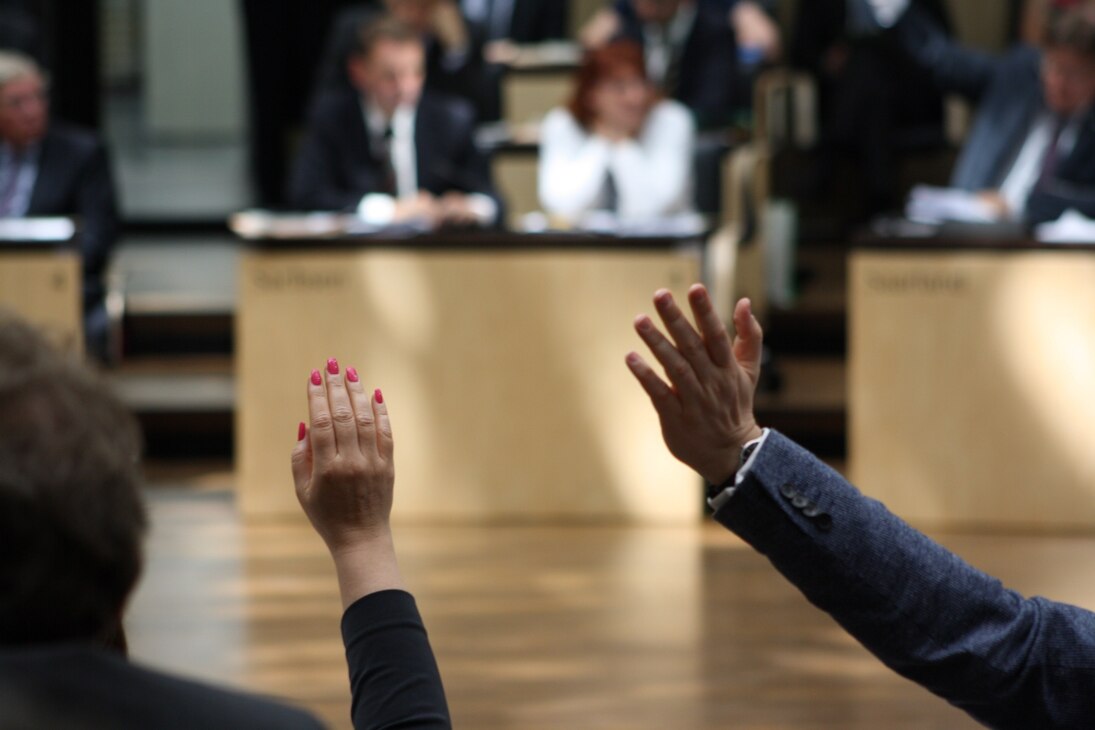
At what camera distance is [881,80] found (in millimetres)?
7172

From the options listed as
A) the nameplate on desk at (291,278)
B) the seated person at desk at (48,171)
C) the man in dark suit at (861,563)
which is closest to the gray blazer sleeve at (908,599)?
the man in dark suit at (861,563)

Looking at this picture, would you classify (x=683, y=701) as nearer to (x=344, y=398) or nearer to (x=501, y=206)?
(x=344, y=398)

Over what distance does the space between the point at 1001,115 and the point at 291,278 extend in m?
2.40

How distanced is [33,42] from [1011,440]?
5.38 metres

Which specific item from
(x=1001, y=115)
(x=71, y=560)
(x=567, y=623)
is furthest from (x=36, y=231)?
(x=71, y=560)

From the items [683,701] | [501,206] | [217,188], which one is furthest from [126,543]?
[217,188]

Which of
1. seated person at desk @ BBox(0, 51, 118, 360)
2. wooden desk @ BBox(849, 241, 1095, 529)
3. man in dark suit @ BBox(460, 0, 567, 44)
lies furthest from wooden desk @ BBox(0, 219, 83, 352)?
man in dark suit @ BBox(460, 0, 567, 44)

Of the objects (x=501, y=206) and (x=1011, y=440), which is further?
(x=501, y=206)

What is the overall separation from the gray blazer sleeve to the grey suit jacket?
12.6 feet

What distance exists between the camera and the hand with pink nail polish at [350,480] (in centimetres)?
104

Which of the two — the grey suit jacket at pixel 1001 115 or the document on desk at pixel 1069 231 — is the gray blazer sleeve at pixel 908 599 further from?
the grey suit jacket at pixel 1001 115

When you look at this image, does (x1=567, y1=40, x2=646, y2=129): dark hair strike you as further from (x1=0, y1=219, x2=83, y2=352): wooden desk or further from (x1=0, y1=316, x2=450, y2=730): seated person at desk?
(x1=0, y1=316, x2=450, y2=730): seated person at desk

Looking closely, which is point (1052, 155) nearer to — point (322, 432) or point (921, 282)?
point (921, 282)

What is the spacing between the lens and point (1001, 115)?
5.33m
